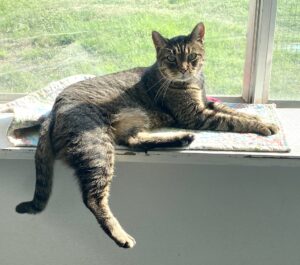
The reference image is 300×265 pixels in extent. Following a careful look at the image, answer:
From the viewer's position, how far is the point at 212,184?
1433 millimetres

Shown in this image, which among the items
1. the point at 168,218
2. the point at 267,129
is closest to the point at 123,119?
the point at 168,218

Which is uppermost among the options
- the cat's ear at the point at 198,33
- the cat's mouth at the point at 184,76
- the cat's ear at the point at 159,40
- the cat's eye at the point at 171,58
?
the cat's ear at the point at 198,33

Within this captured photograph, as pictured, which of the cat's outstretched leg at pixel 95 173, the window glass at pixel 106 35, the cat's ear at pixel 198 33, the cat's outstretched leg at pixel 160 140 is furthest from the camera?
the window glass at pixel 106 35

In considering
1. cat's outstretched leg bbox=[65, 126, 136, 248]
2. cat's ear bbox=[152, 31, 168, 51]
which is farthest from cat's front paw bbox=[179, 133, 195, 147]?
cat's ear bbox=[152, 31, 168, 51]

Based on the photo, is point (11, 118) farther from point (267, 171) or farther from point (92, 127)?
point (267, 171)

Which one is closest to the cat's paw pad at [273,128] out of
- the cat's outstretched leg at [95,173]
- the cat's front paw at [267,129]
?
the cat's front paw at [267,129]

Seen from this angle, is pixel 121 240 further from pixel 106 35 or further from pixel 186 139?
pixel 106 35

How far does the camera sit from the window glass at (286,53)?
1.58 meters

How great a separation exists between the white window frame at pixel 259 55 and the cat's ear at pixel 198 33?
0.64 feet

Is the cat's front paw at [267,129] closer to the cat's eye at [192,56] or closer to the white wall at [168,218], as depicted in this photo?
the white wall at [168,218]

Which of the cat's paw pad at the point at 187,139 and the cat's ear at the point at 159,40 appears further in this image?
the cat's ear at the point at 159,40

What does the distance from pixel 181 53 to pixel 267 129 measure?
1.19 feet

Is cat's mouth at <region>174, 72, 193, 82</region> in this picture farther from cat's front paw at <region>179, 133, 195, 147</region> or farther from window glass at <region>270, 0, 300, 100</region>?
window glass at <region>270, 0, 300, 100</region>

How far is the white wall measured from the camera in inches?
56.4
